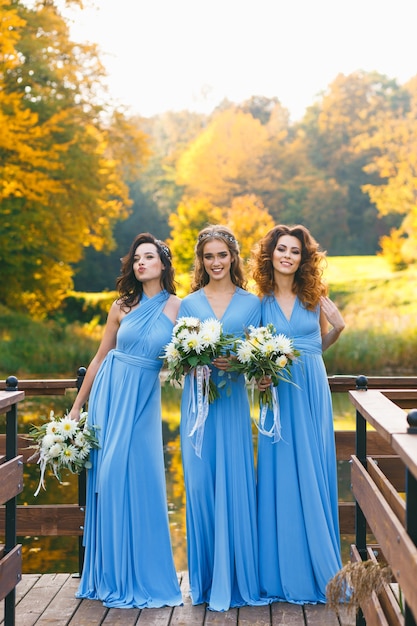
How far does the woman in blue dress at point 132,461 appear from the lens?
4.48 m

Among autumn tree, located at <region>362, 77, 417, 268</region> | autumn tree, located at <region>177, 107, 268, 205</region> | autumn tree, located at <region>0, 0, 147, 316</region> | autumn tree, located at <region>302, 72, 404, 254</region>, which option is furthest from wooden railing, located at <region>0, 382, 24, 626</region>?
autumn tree, located at <region>177, 107, 268, 205</region>

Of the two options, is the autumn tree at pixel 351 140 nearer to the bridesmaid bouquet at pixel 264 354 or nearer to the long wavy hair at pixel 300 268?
the long wavy hair at pixel 300 268

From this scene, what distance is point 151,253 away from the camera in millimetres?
4613

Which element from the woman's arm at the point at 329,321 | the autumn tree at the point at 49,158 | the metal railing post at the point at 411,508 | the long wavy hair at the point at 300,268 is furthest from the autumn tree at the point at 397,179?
the metal railing post at the point at 411,508

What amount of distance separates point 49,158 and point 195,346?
1538 centimetres

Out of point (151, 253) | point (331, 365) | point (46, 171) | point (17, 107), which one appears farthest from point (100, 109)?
point (151, 253)

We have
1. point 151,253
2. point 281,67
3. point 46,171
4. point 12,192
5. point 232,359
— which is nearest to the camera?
point 232,359

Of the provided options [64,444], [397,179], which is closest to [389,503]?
[64,444]

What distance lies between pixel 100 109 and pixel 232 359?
55.3ft

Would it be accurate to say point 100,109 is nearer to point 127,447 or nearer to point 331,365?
point 331,365

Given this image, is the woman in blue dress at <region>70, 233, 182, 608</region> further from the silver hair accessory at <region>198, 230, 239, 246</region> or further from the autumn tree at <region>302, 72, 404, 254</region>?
the autumn tree at <region>302, 72, 404, 254</region>

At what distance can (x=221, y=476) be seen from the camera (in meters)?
4.45

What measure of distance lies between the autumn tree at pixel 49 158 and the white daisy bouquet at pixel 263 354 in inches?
531

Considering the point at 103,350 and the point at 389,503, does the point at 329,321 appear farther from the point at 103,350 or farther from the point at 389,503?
the point at 389,503
